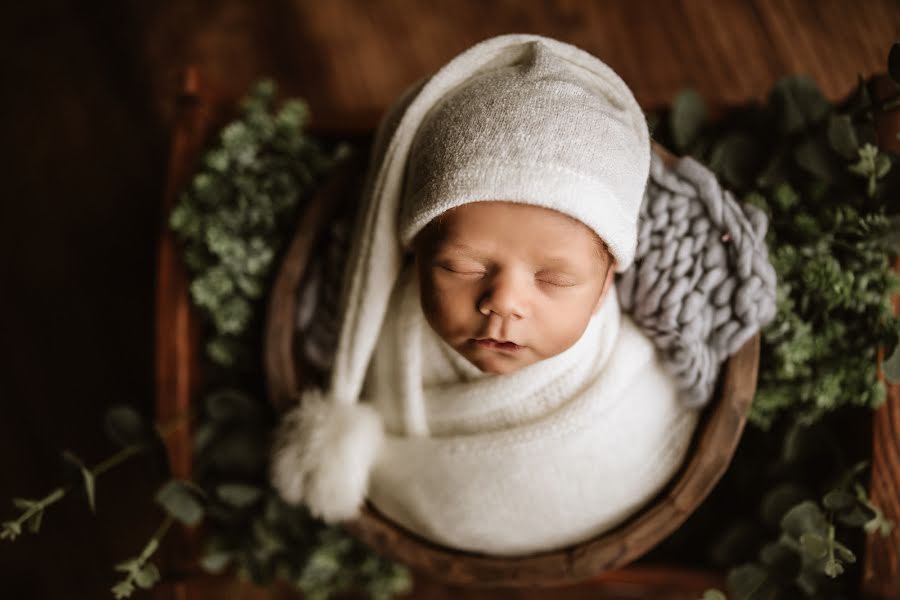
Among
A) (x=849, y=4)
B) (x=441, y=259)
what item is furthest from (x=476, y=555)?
(x=849, y=4)

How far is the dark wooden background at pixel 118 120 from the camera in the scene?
1.42m

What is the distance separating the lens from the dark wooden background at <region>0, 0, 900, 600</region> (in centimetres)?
142

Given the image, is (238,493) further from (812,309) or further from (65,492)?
(812,309)

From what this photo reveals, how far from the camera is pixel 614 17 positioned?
4.71 ft

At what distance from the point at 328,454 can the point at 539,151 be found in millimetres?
465

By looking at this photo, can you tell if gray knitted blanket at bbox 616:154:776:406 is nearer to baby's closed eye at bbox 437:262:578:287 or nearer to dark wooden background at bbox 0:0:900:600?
baby's closed eye at bbox 437:262:578:287

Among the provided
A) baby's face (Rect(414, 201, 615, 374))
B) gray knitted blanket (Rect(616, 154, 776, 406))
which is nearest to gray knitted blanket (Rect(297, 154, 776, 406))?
gray knitted blanket (Rect(616, 154, 776, 406))

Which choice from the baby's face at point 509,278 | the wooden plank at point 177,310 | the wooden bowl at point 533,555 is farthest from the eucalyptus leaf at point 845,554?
the wooden plank at point 177,310

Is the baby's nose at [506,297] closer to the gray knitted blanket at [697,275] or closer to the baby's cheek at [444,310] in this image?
the baby's cheek at [444,310]

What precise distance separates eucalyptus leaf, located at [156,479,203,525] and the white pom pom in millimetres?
162

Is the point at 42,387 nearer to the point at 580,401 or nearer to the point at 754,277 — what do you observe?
the point at 580,401

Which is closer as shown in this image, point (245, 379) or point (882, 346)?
point (882, 346)

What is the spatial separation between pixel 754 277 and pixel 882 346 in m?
0.20

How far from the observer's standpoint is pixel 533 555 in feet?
3.02
